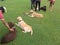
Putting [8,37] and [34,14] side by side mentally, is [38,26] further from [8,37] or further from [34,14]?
[8,37]

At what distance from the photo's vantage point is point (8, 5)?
961 cm

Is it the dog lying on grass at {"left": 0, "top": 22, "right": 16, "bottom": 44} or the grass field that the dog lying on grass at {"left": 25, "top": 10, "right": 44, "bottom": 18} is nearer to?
the grass field

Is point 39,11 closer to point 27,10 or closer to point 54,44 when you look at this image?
point 27,10

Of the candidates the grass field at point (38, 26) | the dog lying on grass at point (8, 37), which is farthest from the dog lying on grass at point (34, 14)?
the dog lying on grass at point (8, 37)

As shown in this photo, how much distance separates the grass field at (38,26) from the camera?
6.01m

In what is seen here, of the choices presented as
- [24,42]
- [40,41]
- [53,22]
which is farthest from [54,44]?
[53,22]

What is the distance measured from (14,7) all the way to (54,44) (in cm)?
392

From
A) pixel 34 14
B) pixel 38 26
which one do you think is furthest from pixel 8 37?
pixel 34 14

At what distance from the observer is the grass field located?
19.7 feet

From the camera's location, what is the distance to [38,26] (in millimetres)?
7059

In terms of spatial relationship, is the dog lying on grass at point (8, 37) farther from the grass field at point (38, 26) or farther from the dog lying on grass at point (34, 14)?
the dog lying on grass at point (34, 14)

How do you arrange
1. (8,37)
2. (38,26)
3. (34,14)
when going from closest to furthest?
(8,37) < (38,26) < (34,14)

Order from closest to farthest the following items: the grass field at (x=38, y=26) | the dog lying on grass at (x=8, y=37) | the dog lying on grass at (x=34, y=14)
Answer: the dog lying on grass at (x=8, y=37), the grass field at (x=38, y=26), the dog lying on grass at (x=34, y=14)

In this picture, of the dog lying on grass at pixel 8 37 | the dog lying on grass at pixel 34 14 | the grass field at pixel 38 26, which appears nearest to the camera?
the dog lying on grass at pixel 8 37
